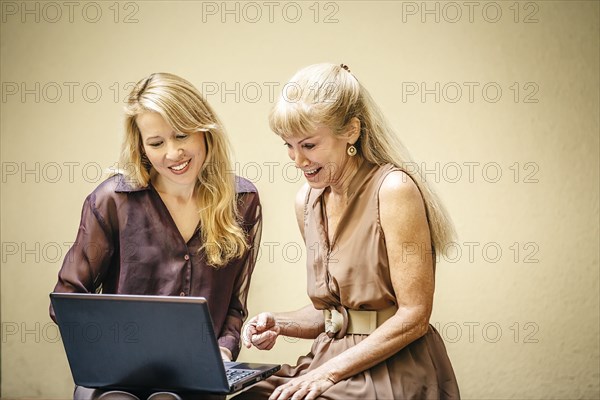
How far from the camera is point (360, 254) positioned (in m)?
2.29

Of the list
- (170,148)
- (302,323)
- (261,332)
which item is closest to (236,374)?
(261,332)

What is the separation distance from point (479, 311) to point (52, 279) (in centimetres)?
207

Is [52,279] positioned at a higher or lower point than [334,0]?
lower

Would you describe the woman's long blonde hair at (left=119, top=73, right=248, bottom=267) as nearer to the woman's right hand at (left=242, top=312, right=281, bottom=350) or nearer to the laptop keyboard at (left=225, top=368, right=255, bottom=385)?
the woman's right hand at (left=242, top=312, right=281, bottom=350)

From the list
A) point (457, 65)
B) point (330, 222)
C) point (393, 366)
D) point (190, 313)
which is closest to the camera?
point (190, 313)

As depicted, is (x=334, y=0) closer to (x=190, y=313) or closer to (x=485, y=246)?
(x=485, y=246)

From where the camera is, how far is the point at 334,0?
13.3 ft

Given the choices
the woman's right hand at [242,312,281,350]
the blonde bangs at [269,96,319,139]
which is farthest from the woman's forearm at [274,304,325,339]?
the blonde bangs at [269,96,319,139]

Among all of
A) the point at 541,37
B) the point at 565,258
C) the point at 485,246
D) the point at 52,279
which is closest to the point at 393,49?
the point at 541,37

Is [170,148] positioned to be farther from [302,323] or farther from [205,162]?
[302,323]

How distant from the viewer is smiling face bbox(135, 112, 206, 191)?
259 centimetres

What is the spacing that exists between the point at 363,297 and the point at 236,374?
392mm

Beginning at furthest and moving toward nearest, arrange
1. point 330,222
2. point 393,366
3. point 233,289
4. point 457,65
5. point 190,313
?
1. point 457,65
2. point 233,289
3. point 330,222
4. point 393,366
5. point 190,313

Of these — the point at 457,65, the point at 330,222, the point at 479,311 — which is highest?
the point at 457,65
